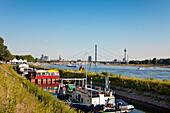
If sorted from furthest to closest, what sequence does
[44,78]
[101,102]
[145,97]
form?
[44,78]
[145,97]
[101,102]

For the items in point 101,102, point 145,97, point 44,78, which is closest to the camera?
point 101,102

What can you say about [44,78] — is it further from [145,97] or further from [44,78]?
[145,97]

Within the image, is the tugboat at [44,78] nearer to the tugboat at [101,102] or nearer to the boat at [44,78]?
the boat at [44,78]

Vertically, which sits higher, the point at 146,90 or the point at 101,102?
the point at 146,90

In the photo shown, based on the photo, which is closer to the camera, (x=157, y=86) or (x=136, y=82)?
(x=157, y=86)

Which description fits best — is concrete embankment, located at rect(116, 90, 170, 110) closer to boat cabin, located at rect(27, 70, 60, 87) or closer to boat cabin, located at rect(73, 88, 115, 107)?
boat cabin, located at rect(73, 88, 115, 107)

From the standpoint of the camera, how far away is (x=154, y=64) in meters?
170

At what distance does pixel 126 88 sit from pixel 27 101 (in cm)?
2529

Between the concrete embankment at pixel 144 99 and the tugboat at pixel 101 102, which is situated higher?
the tugboat at pixel 101 102

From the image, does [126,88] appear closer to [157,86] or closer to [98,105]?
[157,86]

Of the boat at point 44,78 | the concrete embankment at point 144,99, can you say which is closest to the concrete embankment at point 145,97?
the concrete embankment at point 144,99

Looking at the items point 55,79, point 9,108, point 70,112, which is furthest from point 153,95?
point 55,79

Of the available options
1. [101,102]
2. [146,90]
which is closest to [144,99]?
[146,90]

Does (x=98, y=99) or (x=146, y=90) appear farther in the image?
(x=146, y=90)
